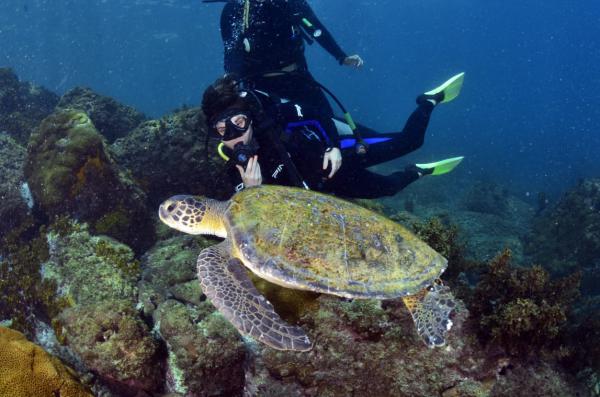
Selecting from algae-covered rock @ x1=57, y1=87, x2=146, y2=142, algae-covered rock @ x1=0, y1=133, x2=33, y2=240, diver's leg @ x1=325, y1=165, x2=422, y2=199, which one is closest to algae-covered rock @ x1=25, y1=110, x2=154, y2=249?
algae-covered rock @ x1=0, y1=133, x2=33, y2=240

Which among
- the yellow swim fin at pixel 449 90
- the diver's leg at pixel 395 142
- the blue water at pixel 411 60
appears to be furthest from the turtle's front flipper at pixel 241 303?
the blue water at pixel 411 60

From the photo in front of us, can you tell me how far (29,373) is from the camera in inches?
90.1

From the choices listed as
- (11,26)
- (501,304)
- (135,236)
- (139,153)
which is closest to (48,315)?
(135,236)

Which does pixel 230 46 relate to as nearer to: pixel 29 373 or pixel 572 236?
pixel 29 373

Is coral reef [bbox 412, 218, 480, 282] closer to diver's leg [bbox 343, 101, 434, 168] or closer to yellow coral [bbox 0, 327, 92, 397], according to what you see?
diver's leg [bbox 343, 101, 434, 168]

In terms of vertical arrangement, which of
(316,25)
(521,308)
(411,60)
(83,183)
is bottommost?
(411,60)

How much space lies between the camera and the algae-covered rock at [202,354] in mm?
2896

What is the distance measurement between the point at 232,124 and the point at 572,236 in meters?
9.01

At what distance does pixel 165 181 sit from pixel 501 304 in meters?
5.39

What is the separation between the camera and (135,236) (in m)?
5.28

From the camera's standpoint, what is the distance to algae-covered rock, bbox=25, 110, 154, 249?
5047mm

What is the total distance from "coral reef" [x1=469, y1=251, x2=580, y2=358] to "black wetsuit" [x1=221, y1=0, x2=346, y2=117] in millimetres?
4222

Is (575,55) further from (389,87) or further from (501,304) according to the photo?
(501,304)

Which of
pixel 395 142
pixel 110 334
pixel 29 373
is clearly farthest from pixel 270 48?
pixel 29 373
